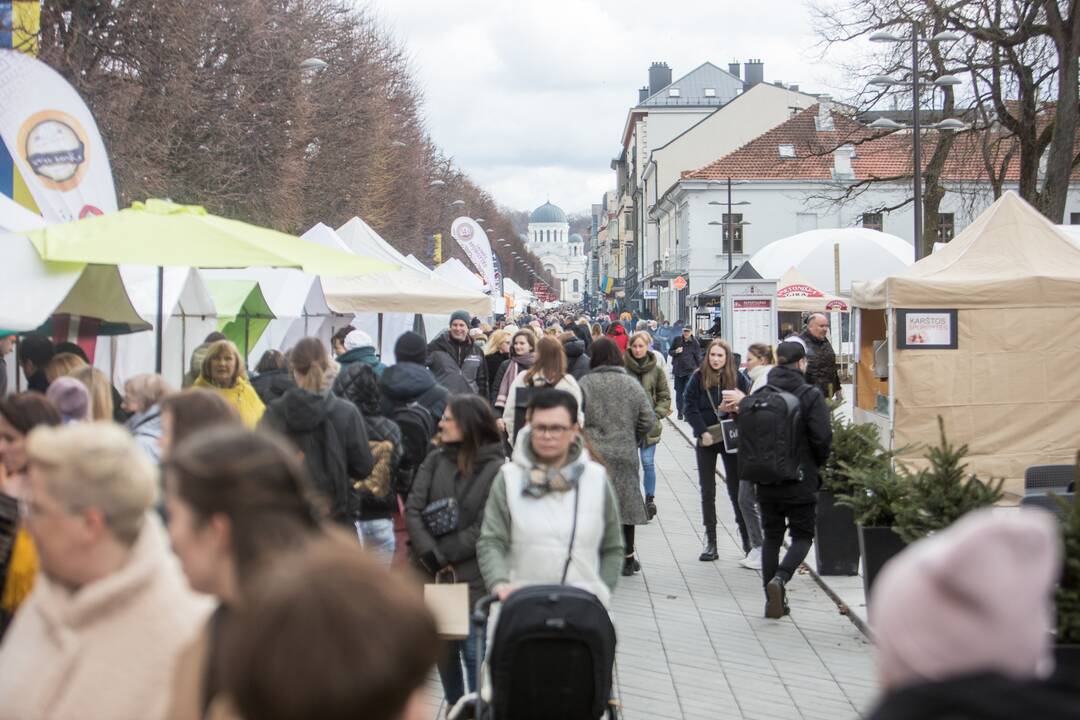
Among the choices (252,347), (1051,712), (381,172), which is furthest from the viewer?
(381,172)

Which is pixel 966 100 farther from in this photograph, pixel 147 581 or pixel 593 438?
pixel 147 581

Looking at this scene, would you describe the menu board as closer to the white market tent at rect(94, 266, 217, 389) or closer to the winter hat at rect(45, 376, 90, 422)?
the white market tent at rect(94, 266, 217, 389)

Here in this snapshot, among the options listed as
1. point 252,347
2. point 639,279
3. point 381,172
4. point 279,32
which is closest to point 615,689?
point 252,347

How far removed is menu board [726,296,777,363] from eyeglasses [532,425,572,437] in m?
16.3

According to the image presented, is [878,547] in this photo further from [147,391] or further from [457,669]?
[147,391]

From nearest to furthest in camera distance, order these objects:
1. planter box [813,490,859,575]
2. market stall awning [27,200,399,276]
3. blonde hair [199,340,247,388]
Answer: market stall awning [27,200,399,276]
blonde hair [199,340,247,388]
planter box [813,490,859,575]

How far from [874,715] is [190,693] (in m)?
1.30

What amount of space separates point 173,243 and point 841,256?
20408mm

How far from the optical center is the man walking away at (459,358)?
1230 centimetres

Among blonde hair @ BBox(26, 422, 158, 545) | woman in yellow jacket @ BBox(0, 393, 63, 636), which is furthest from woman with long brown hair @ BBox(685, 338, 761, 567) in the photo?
blonde hair @ BBox(26, 422, 158, 545)

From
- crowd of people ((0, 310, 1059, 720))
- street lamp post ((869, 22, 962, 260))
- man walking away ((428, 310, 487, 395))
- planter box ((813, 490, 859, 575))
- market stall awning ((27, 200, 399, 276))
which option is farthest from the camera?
street lamp post ((869, 22, 962, 260))

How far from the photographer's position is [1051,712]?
1949 millimetres

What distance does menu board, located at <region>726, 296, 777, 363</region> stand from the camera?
21.5 meters

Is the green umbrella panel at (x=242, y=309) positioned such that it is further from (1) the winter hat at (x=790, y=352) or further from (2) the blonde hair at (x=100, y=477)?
(2) the blonde hair at (x=100, y=477)
